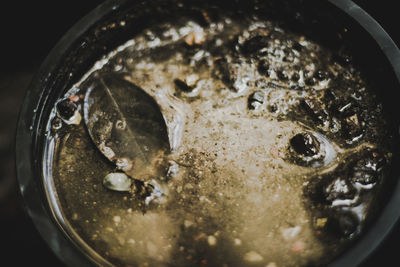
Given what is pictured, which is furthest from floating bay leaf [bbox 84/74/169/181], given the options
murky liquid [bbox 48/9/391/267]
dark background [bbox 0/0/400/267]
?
dark background [bbox 0/0/400/267]

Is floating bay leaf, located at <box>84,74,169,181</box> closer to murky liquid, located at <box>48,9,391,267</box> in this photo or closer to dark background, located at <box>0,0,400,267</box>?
murky liquid, located at <box>48,9,391,267</box>

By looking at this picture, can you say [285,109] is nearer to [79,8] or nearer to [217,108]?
[217,108]

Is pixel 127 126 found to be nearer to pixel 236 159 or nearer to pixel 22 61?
pixel 236 159

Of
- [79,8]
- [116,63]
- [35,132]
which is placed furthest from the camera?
[79,8]

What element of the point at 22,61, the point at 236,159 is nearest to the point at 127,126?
the point at 236,159

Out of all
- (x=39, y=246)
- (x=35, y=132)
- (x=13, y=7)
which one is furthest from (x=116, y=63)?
(x=39, y=246)

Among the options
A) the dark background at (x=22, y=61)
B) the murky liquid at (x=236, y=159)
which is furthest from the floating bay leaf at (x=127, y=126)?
the dark background at (x=22, y=61)

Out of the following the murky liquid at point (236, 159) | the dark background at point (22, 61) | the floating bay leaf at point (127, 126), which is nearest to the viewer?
the murky liquid at point (236, 159)

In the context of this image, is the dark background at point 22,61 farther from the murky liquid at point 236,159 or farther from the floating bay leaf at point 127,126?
the floating bay leaf at point 127,126
